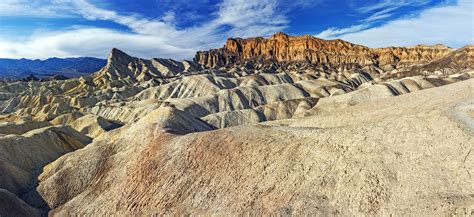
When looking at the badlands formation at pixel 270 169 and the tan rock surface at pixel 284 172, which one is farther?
the badlands formation at pixel 270 169

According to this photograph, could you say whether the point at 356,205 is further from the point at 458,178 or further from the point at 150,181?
the point at 150,181

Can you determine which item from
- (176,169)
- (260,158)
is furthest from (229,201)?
(176,169)

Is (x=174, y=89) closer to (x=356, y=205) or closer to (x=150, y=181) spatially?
(x=150, y=181)

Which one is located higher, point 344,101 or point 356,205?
point 356,205

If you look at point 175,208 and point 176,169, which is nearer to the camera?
point 175,208

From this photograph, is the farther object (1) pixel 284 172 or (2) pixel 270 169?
(2) pixel 270 169

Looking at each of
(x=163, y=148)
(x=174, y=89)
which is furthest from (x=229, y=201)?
(x=174, y=89)

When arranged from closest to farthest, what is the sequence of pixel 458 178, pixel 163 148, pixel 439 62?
pixel 458 178, pixel 163 148, pixel 439 62

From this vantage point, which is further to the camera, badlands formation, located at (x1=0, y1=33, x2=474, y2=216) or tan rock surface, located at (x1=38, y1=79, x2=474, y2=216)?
badlands formation, located at (x1=0, y1=33, x2=474, y2=216)

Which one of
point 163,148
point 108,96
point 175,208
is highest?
point 163,148

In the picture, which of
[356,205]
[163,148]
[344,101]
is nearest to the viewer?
[356,205]
